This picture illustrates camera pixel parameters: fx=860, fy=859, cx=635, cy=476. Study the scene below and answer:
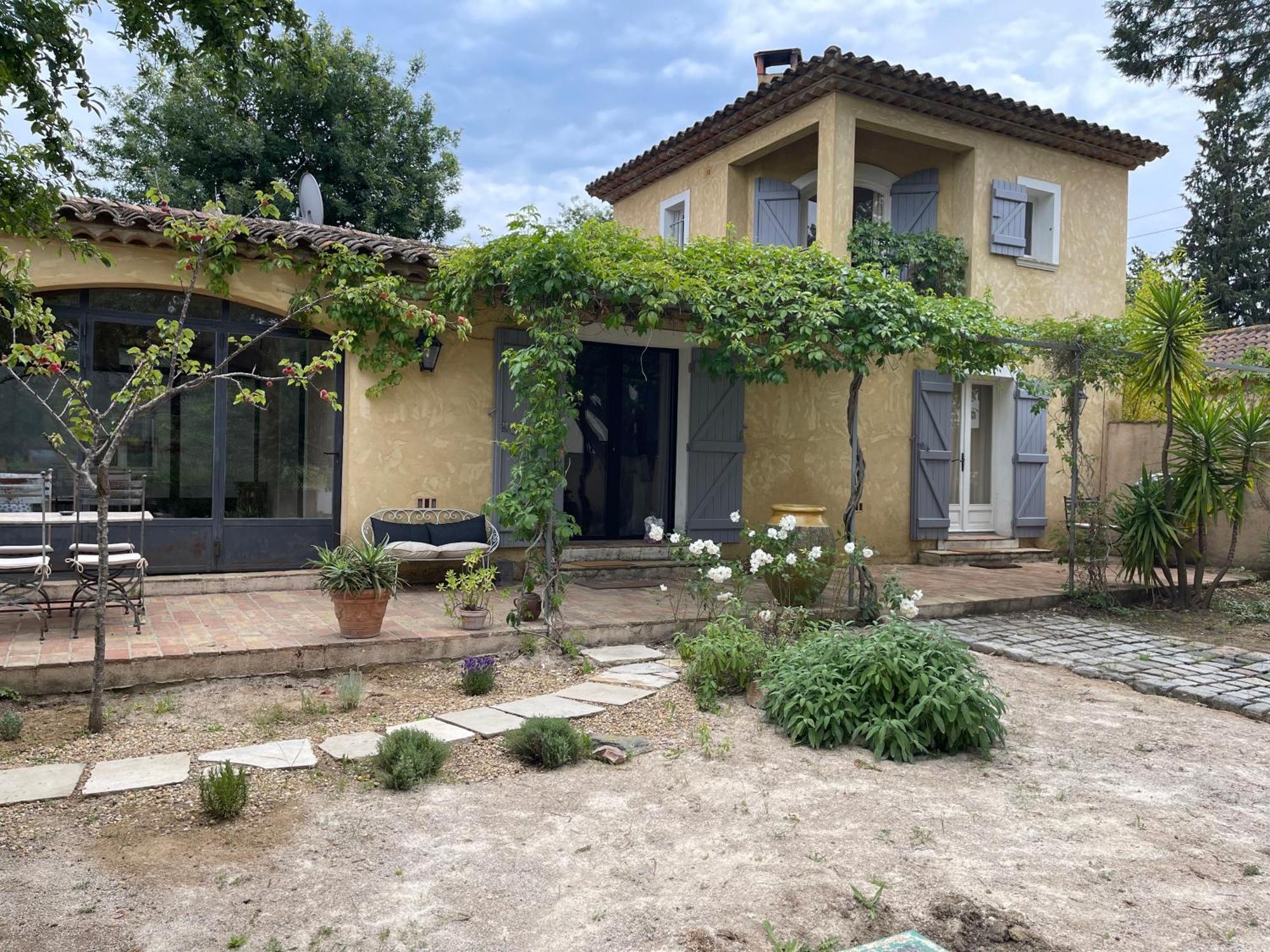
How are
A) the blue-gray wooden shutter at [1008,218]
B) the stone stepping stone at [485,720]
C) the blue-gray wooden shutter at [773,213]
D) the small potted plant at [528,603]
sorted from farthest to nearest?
the blue-gray wooden shutter at [773,213], the blue-gray wooden shutter at [1008,218], the small potted plant at [528,603], the stone stepping stone at [485,720]

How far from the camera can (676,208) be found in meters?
12.1

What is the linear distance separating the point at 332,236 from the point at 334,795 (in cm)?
512

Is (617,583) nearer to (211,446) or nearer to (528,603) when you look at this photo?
(528,603)

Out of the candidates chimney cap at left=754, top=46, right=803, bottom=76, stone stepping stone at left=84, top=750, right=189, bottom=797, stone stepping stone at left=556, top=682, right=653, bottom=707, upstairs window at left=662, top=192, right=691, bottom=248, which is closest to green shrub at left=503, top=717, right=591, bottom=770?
stone stepping stone at left=556, top=682, right=653, bottom=707

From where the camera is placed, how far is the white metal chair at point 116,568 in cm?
518

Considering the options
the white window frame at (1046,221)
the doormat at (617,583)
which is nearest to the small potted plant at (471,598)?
the doormat at (617,583)

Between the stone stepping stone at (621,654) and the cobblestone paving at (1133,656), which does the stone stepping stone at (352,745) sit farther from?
the cobblestone paving at (1133,656)

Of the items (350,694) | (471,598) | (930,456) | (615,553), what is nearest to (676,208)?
(930,456)

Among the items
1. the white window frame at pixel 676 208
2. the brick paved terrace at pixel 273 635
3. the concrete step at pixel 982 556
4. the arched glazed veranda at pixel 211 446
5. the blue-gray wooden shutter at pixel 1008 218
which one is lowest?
the brick paved terrace at pixel 273 635

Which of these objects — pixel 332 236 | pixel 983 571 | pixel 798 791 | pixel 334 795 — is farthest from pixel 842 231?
pixel 334 795

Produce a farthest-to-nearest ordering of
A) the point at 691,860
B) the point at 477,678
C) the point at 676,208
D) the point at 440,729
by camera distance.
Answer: the point at 676,208
the point at 477,678
the point at 440,729
the point at 691,860

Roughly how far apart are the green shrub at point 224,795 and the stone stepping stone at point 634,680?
7.58 feet

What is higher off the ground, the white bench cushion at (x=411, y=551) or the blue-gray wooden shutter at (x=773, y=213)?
the blue-gray wooden shutter at (x=773, y=213)

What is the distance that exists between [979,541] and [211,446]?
8.54 metres
